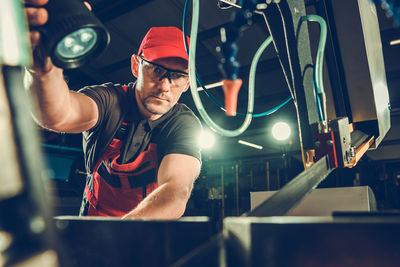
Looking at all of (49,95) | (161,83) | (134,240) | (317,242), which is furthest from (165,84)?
(317,242)

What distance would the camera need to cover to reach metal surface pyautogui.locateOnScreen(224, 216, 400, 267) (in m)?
0.30

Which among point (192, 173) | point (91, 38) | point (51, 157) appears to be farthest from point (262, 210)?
point (51, 157)

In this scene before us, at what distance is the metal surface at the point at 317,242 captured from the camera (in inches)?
11.8

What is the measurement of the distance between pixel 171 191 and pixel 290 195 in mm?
650

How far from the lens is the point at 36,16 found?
17.7 inches

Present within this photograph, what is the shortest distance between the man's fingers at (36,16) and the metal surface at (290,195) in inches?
17.7

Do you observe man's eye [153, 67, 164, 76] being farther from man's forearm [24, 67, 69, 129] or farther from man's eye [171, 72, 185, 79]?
man's forearm [24, 67, 69, 129]

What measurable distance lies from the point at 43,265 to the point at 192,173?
46.0 inches

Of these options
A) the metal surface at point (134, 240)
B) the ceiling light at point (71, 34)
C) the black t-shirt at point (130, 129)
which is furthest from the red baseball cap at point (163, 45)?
the metal surface at point (134, 240)

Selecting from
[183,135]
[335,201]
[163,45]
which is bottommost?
[335,201]

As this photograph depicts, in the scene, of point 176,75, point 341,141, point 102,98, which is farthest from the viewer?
point 176,75

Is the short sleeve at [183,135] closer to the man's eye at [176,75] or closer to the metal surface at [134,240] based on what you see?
the man's eye at [176,75]

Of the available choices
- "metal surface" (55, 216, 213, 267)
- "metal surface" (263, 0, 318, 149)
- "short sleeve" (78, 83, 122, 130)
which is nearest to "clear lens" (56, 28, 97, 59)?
"metal surface" (55, 216, 213, 267)

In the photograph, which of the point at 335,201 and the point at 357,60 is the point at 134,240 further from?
the point at 357,60
